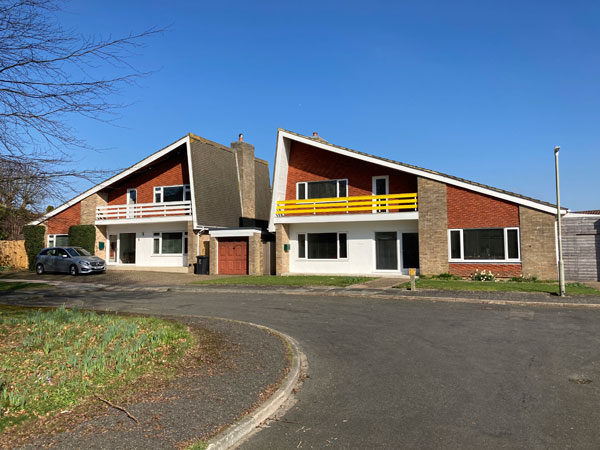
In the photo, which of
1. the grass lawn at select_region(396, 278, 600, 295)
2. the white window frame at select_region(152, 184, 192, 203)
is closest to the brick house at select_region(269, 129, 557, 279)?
the grass lawn at select_region(396, 278, 600, 295)

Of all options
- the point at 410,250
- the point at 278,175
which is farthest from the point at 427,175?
the point at 278,175

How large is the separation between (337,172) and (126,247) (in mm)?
15522

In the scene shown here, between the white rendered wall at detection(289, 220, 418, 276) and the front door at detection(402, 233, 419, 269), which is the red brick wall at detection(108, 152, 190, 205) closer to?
the white rendered wall at detection(289, 220, 418, 276)

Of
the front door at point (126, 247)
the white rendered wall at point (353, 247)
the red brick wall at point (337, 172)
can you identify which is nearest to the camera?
Answer: the white rendered wall at point (353, 247)

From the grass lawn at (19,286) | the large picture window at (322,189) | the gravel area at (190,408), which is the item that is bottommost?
the gravel area at (190,408)

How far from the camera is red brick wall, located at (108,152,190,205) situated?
30406mm

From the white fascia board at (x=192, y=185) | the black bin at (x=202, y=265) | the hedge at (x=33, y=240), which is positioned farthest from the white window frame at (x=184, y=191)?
the hedge at (x=33, y=240)

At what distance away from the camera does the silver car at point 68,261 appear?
86.4 ft

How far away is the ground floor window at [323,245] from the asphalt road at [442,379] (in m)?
13.0

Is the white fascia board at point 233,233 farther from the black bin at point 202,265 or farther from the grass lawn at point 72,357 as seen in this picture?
the grass lawn at point 72,357

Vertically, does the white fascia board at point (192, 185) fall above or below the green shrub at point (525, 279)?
above

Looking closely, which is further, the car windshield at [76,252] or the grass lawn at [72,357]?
the car windshield at [76,252]

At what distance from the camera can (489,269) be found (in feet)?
71.1

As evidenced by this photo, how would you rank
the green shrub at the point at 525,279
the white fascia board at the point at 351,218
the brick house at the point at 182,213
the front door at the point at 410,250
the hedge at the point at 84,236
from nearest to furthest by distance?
the green shrub at the point at 525,279 → the white fascia board at the point at 351,218 → the front door at the point at 410,250 → the brick house at the point at 182,213 → the hedge at the point at 84,236
